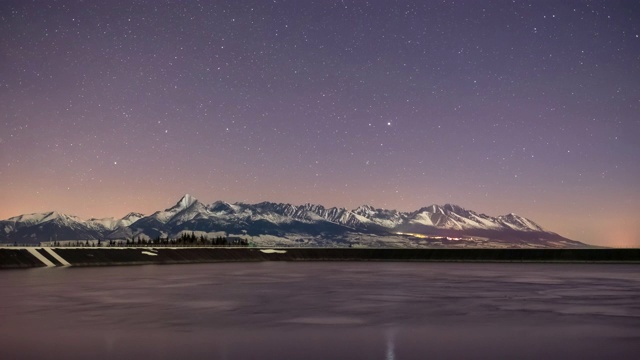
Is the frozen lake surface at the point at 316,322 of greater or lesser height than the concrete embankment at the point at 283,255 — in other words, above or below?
below

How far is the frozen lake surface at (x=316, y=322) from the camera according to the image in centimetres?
2745

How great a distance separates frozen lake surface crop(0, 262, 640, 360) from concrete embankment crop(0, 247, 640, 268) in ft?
174

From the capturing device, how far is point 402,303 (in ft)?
157

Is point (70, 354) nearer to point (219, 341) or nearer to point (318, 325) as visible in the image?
point (219, 341)

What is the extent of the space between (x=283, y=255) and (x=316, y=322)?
126m

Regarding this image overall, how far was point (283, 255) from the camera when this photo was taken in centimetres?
16225

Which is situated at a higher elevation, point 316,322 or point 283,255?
point 283,255

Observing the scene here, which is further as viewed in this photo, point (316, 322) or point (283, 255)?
point (283, 255)

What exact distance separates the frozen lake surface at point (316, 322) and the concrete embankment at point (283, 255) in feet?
174

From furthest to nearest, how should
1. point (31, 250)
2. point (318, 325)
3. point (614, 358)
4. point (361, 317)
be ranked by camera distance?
point (31, 250) < point (361, 317) < point (318, 325) < point (614, 358)

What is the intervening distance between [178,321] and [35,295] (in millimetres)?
20927

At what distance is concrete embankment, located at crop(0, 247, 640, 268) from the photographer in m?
112

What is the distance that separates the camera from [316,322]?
36.7 meters

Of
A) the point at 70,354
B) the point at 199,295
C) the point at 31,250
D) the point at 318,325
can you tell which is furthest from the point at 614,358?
the point at 31,250
